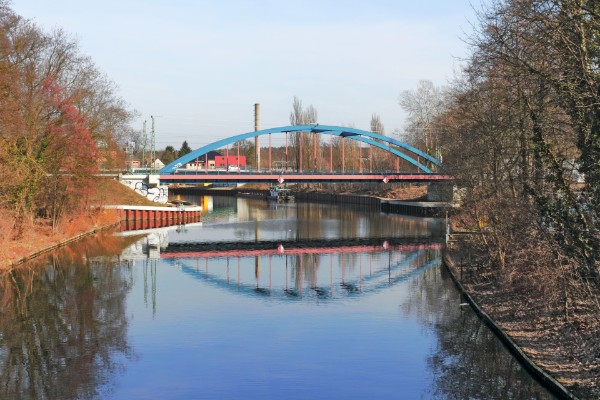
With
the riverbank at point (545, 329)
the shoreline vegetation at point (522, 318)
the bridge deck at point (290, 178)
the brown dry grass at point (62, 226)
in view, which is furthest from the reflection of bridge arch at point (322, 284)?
the bridge deck at point (290, 178)

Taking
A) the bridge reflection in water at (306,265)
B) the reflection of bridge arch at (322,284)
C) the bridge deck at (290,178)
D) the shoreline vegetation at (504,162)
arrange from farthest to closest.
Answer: the bridge deck at (290,178), the bridge reflection in water at (306,265), the reflection of bridge arch at (322,284), the shoreline vegetation at (504,162)

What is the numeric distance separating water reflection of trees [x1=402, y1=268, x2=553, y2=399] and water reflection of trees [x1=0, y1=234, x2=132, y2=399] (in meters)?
8.11

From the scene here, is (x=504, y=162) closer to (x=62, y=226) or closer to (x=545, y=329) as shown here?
(x=545, y=329)

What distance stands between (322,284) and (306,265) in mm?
6070

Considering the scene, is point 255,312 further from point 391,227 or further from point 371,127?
point 371,127

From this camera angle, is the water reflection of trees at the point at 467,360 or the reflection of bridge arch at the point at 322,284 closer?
the water reflection of trees at the point at 467,360

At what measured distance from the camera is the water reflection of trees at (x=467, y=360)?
1667 cm

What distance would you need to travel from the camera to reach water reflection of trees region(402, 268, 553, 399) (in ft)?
54.7

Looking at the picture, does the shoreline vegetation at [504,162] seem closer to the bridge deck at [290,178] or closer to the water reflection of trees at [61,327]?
the water reflection of trees at [61,327]

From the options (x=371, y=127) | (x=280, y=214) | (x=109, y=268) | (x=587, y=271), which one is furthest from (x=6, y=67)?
(x=371, y=127)

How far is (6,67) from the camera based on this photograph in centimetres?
3064

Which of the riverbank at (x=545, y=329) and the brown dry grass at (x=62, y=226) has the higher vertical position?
the brown dry grass at (x=62, y=226)

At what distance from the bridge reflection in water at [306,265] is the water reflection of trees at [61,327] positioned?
4555mm

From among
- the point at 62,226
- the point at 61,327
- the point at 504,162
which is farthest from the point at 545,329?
the point at 62,226
